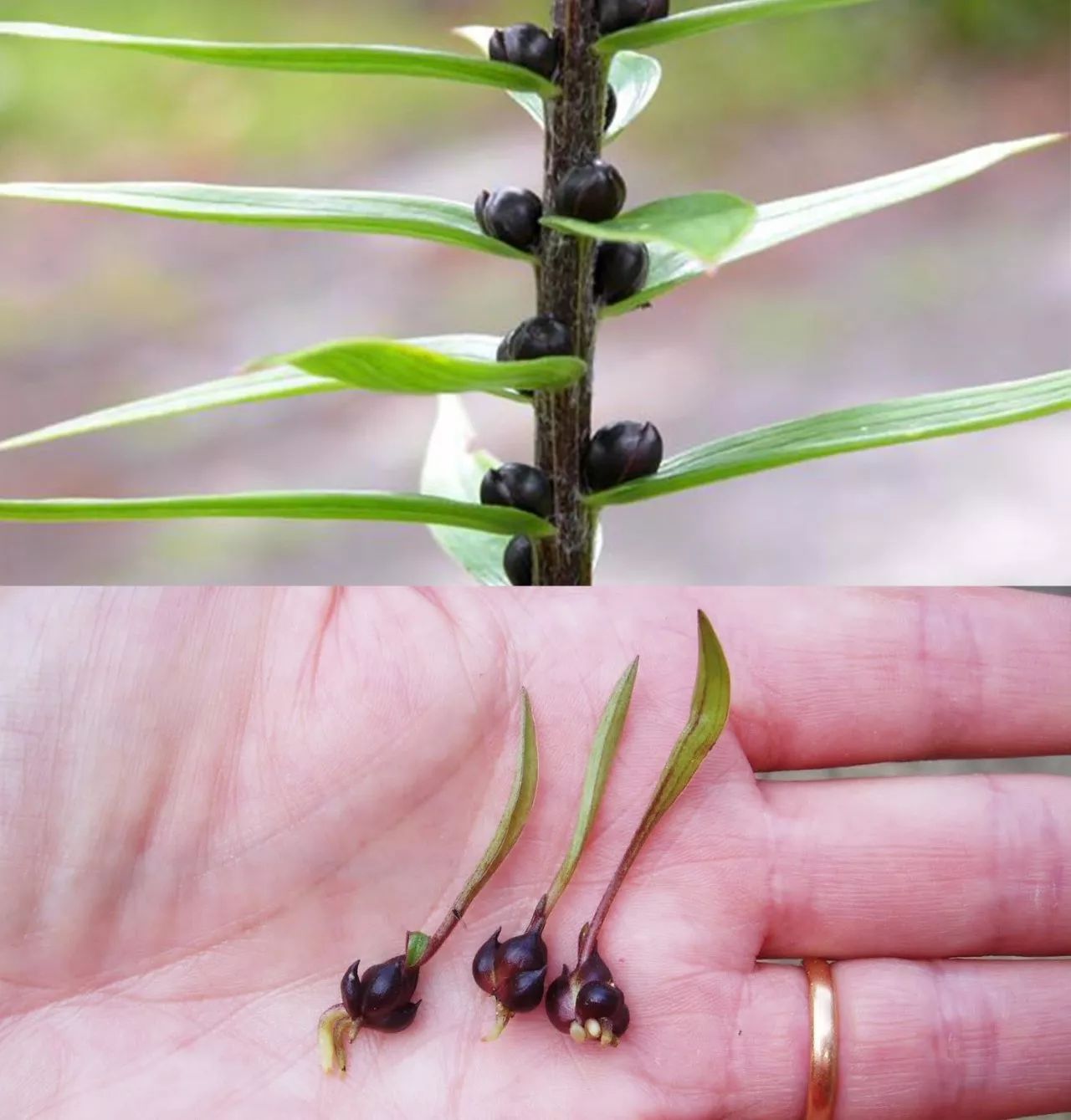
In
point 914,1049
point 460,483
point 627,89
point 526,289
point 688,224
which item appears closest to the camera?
point 688,224

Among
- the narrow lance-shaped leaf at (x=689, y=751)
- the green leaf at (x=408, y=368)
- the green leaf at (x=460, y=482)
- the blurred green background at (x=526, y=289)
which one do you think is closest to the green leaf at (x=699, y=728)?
the narrow lance-shaped leaf at (x=689, y=751)

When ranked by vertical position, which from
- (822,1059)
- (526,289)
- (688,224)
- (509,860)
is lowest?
(822,1059)

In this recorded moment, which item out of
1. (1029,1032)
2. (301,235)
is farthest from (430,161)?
(1029,1032)

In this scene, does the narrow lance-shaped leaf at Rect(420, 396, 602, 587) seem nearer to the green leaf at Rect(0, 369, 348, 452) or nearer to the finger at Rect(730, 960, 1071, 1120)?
the green leaf at Rect(0, 369, 348, 452)

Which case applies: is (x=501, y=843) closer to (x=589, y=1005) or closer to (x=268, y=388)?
(x=589, y=1005)

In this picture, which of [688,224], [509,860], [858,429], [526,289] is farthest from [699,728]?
[526,289]

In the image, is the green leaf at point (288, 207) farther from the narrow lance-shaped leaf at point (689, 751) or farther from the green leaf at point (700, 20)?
the narrow lance-shaped leaf at point (689, 751)

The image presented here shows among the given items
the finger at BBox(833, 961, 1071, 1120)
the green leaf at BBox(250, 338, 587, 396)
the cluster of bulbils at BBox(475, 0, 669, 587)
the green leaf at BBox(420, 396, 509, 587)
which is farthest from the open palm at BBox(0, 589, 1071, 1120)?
the green leaf at BBox(250, 338, 587, 396)
